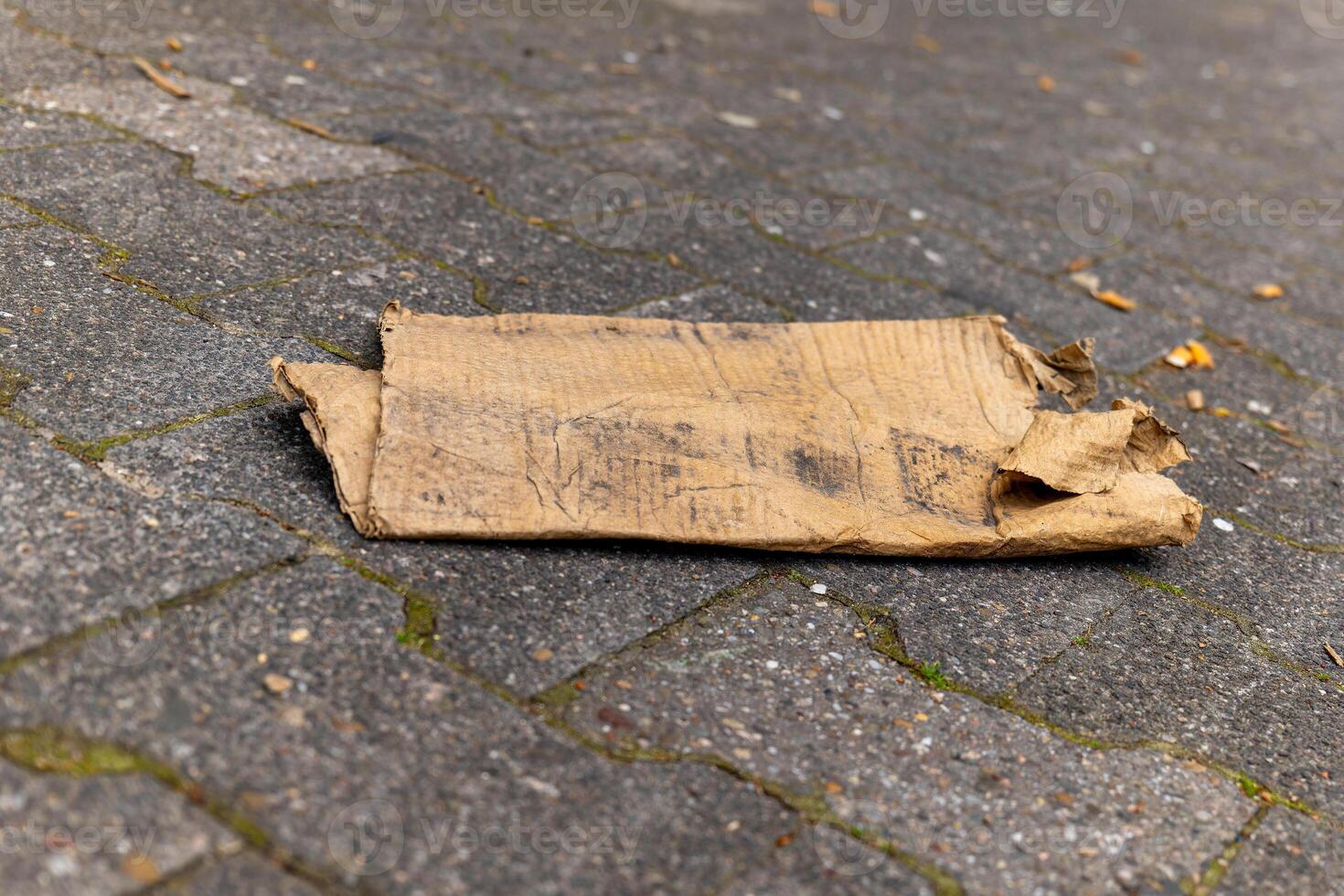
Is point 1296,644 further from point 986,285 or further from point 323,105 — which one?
point 323,105

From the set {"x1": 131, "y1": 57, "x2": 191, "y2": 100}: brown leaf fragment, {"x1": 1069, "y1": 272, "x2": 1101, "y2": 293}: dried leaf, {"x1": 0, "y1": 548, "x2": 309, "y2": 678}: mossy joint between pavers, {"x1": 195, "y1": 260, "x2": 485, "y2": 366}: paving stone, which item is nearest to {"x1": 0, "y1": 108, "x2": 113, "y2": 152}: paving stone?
{"x1": 131, "y1": 57, "x2": 191, "y2": 100}: brown leaf fragment

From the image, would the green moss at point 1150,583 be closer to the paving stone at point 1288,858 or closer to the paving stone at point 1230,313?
the paving stone at point 1288,858

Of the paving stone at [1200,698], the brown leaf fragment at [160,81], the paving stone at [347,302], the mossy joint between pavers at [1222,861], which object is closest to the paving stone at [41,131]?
the brown leaf fragment at [160,81]

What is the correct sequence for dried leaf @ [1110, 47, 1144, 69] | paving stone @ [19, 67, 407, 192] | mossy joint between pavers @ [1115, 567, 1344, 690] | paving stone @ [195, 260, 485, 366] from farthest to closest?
dried leaf @ [1110, 47, 1144, 69] < paving stone @ [19, 67, 407, 192] < paving stone @ [195, 260, 485, 366] < mossy joint between pavers @ [1115, 567, 1344, 690]

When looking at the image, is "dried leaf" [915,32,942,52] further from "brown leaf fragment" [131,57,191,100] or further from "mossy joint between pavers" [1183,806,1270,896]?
"mossy joint between pavers" [1183,806,1270,896]

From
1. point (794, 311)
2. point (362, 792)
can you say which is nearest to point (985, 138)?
point (794, 311)

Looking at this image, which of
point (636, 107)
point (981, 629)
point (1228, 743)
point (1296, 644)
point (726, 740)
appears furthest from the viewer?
point (636, 107)

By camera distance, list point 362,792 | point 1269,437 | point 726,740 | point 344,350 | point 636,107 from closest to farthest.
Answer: point 362,792 < point 726,740 < point 344,350 < point 1269,437 < point 636,107

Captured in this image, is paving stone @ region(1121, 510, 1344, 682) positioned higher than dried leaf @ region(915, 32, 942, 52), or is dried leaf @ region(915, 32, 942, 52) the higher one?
dried leaf @ region(915, 32, 942, 52)
